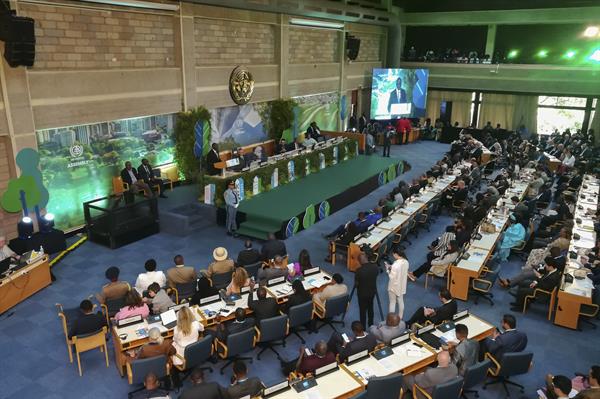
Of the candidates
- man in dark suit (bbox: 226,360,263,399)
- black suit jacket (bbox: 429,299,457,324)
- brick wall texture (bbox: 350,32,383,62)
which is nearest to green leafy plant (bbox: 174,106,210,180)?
black suit jacket (bbox: 429,299,457,324)

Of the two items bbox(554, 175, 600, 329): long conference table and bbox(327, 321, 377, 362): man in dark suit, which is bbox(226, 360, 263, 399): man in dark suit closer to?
bbox(327, 321, 377, 362): man in dark suit

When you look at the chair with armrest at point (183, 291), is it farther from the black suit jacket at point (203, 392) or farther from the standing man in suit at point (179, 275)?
the black suit jacket at point (203, 392)

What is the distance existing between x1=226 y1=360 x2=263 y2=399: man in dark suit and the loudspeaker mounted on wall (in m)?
21.5

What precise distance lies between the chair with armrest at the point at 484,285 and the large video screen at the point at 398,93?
1816cm

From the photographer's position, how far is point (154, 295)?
27.0 ft

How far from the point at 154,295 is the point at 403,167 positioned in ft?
49.5

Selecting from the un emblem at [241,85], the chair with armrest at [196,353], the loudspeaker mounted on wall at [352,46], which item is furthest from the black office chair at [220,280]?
the loudspeaker mounted on wall at [352,46]

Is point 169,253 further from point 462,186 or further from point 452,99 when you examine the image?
point 452,99

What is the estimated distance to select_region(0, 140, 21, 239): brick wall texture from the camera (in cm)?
1120

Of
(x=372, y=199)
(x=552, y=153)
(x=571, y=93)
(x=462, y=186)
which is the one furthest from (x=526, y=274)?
(x=571, y=93)

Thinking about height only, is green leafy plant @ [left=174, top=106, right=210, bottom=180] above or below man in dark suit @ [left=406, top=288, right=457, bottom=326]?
above

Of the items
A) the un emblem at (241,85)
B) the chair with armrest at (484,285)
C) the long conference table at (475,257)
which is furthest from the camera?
the un emblem at (241,85)

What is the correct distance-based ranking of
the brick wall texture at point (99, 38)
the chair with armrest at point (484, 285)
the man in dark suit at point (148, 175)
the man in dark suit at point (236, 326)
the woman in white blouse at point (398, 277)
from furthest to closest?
the man in dark suit at point (148, 175)
the brick wall texture at point (99, 38)
the chair with armrest at point (484, 285)
the woman in white blouse at point (398, 277)
the man in dark suit at point (236, 326)

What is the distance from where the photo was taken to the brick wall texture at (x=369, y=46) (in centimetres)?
2744
